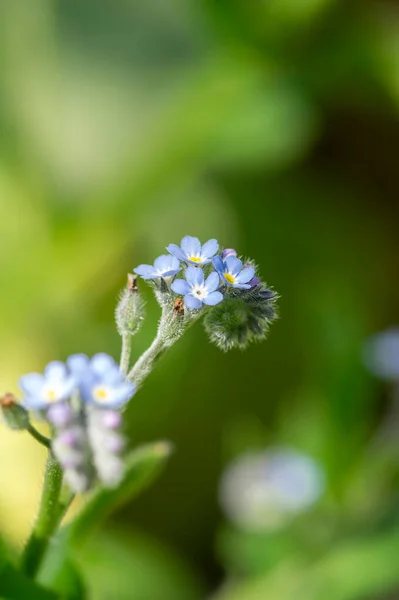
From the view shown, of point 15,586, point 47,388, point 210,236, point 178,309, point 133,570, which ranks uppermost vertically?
point 210,236

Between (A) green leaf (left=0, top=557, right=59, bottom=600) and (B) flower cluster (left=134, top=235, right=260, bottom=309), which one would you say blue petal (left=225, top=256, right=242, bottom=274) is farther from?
(A) green leaf (left=0, top=557, right=59, bottom=600)

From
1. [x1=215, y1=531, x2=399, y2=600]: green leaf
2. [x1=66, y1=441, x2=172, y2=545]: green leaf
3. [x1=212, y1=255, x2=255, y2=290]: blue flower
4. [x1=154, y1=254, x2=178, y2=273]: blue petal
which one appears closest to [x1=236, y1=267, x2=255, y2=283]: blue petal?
[x1=212, y1=255, x2=255, y2=290]: blue flower

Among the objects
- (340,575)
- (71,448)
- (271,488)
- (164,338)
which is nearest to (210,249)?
(164,338)

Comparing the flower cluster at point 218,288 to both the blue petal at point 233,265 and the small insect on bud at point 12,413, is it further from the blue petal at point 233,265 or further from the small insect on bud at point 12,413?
the small insect on bud at point 12,413

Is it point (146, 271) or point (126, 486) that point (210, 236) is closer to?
point (126, 486)

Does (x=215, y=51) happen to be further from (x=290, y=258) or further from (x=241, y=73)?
(x=290, y=258)

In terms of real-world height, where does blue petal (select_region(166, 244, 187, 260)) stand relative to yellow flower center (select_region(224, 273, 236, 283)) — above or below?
above

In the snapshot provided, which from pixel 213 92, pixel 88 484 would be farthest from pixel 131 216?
pixel 88 484
